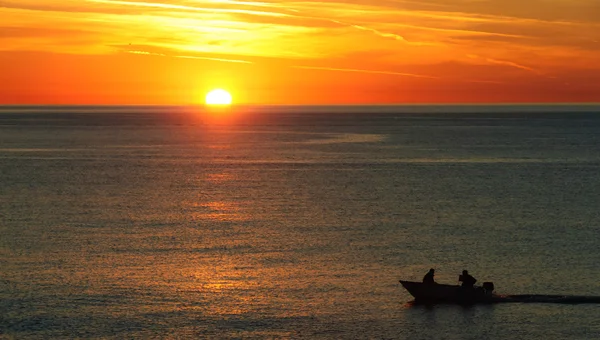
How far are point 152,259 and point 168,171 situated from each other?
200ft

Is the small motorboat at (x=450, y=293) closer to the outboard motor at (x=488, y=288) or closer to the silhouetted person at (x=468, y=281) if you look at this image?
the outboard motor at (x=488, y=288)

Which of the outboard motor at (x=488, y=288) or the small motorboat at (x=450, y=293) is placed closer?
the small motorboat at (x=450, y=293)

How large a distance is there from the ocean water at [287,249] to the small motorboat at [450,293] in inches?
25.7

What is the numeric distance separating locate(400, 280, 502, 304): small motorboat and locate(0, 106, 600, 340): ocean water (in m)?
0.65

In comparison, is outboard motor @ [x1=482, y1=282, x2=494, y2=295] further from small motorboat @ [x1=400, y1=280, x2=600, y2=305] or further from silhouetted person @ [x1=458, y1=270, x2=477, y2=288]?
silhouetted person @ [x1=458, y1=270, x2=477, y2=288]

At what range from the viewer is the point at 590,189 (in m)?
91.4

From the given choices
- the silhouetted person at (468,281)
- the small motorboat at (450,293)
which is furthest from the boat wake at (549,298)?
the silhouetted person at (468,281)

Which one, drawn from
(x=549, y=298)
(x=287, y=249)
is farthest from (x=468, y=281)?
(x=287, y=249)

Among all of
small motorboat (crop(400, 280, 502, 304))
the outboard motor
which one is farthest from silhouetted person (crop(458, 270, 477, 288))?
the outboard motor

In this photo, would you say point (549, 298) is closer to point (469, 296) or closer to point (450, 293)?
point (469, 296)

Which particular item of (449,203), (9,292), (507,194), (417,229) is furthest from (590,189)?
(9,292)

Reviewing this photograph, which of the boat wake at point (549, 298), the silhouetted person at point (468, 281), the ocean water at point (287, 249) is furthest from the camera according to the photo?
the silhouetted person at point (468, 281)

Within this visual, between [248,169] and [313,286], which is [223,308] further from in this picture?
[248,169]

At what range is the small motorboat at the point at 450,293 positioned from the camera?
42.7 meters
